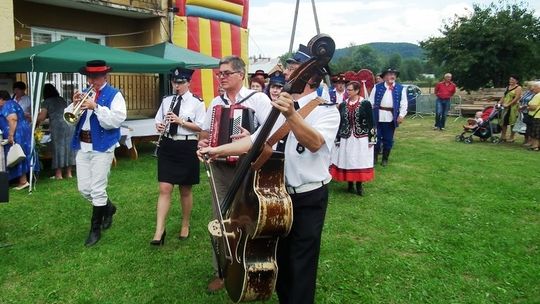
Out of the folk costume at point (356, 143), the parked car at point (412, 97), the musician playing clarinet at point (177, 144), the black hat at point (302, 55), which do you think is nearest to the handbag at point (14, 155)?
the musician playing clarinet at point (177, 144)

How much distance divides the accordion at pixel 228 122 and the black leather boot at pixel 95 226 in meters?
1.94

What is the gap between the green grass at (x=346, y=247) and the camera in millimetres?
3877

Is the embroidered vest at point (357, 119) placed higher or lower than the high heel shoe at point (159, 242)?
higher

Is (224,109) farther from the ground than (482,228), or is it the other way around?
(224,109)

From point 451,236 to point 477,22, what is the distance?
22.0 m

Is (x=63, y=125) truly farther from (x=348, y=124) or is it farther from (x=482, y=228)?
(x=482, y=228)

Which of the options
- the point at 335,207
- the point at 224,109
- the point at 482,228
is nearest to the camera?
the point at 224,109

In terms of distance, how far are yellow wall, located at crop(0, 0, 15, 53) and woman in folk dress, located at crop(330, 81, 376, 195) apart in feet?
24.8

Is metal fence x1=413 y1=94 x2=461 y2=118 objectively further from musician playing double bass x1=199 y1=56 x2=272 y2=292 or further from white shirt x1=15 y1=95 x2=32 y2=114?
musician playing double bass x1=199 y1=56 x2=272 y2=292

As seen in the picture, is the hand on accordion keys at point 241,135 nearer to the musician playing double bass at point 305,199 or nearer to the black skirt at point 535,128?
the musician playing double bass at point 305,199

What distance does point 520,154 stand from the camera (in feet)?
36.1

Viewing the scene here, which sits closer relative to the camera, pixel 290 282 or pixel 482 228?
pixel 290 282

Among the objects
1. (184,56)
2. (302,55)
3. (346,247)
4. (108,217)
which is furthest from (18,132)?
(302,55)

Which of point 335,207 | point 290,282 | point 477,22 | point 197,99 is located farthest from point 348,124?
point 477,22
